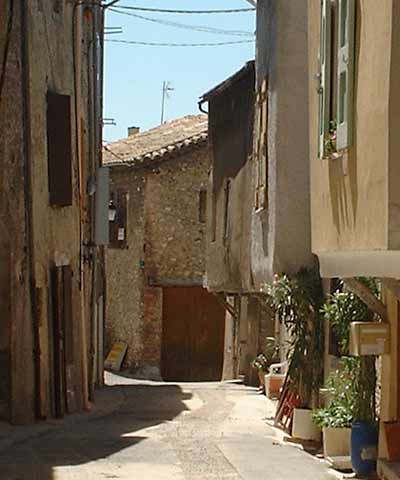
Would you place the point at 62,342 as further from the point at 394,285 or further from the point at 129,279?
the point at 129,279

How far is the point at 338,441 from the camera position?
13.4 metres

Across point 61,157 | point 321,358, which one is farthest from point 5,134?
point 321,358

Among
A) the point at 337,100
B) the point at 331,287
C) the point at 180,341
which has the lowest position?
the point at 180,341

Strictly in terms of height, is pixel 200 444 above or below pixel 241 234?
below

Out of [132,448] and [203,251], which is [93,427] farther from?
[203,251]

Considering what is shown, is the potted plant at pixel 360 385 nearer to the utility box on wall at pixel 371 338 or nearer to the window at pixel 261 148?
the utility box on wall at pixel 371 338

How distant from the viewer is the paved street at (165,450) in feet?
41.3

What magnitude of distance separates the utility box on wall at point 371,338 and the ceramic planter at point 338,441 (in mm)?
1722

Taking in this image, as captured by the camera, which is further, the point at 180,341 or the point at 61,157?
the point at 180,341

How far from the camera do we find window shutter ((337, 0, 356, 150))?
8547mm

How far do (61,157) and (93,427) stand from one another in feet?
14.8

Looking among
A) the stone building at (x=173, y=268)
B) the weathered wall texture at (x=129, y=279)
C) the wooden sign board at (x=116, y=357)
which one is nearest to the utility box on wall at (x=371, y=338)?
the stone building at (x=173, y=268)

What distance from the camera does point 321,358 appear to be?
15914 mm

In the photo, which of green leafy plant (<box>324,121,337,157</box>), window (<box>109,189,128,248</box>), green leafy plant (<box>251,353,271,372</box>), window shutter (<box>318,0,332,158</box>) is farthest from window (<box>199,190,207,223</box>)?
green leafy plant (<box>324,121,337,157</box>)
